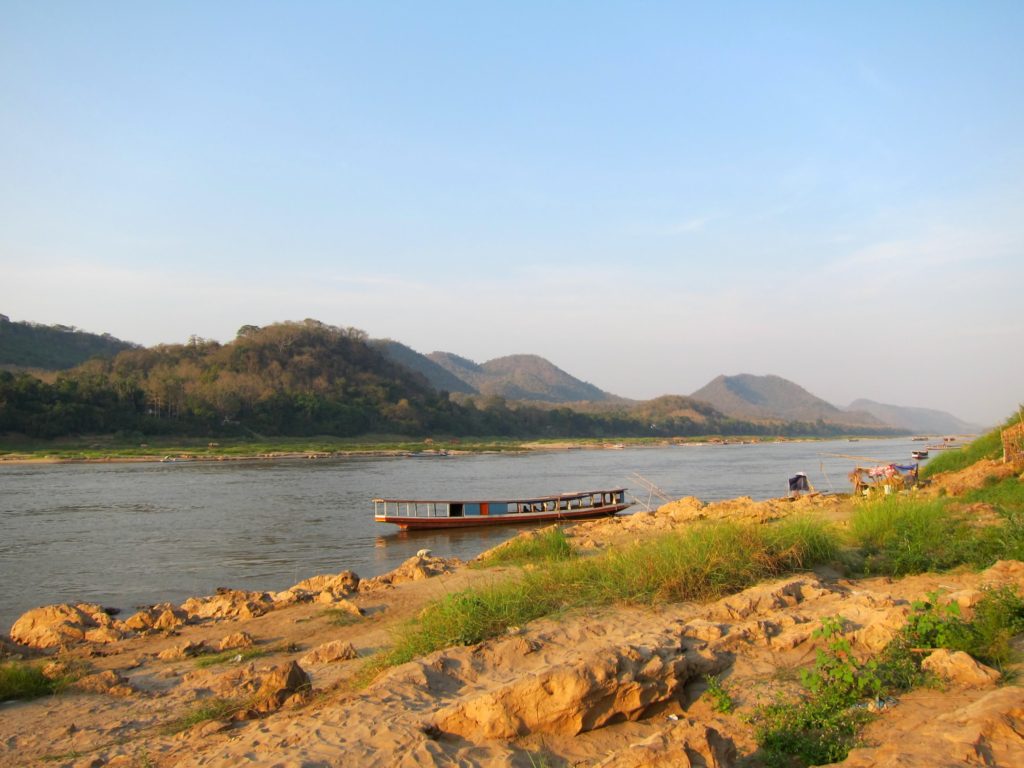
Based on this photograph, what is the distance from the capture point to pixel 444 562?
49.8ft

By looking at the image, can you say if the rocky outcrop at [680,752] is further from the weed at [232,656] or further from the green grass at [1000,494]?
the green grass at [1000,494]

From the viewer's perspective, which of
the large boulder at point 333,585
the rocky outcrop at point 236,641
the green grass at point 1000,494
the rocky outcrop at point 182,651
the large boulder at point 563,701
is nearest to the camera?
the large boulder at point 563,701

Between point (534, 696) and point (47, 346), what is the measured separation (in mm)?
125064

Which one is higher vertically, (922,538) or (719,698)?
(922,538)

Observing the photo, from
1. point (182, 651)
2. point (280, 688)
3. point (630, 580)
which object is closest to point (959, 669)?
point (630, 580)

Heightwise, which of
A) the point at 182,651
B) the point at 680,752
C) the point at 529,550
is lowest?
the point at 182,651

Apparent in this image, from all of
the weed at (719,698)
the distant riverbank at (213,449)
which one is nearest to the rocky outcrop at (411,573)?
the weed at (719,698)

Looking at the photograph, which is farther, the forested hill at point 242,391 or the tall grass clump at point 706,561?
the forested hill at point 242,391

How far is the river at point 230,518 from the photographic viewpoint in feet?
53.2

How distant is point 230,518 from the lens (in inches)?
1028

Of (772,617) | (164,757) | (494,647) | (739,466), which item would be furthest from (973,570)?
(739,466)

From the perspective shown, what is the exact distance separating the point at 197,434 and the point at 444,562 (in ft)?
211

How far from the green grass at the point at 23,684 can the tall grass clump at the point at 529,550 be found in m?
7.23

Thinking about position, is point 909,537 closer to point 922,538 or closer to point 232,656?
point 922,538
